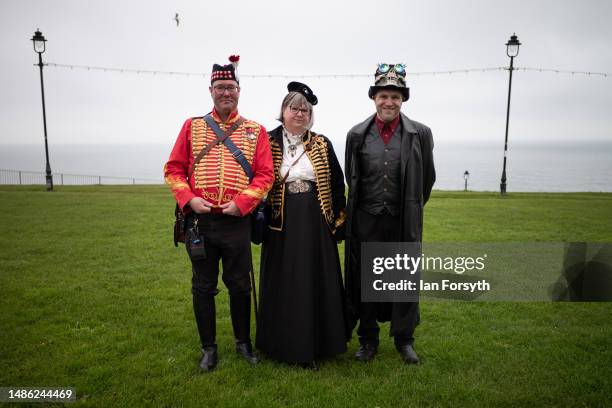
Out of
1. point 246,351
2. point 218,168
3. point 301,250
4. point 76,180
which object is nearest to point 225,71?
point 218,168

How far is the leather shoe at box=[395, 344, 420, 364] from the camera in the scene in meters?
3.89

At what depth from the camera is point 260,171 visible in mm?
3598

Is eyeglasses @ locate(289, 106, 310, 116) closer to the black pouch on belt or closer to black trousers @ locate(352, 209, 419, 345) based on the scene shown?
black trousers @ locate(352, 209, 419, 345)

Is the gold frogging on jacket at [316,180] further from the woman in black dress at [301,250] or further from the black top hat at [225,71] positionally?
the black top hat at [225,71]

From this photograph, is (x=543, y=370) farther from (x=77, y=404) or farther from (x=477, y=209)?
(x=477, y=209)

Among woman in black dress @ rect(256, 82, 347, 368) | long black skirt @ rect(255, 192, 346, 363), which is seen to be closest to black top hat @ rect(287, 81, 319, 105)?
woman in black dress @ rect(256, 82, 347, 368)

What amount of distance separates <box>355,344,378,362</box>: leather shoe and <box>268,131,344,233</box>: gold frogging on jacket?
1153mm

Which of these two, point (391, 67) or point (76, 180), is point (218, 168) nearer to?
point (391, 67)

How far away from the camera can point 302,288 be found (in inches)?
145

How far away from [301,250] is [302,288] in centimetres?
32

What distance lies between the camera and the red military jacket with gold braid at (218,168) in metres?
3.53

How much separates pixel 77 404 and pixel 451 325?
360cm

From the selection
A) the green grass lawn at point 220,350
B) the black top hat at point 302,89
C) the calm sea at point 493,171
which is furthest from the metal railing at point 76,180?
the black top hat at point 302,89

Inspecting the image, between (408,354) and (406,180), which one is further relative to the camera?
(408,354)
